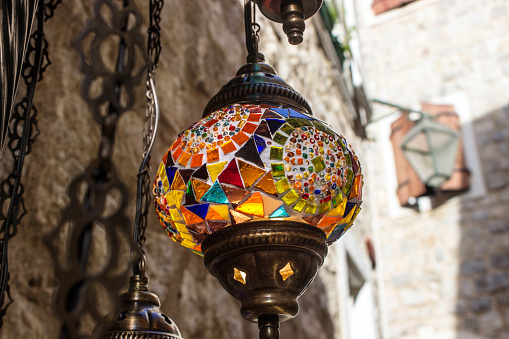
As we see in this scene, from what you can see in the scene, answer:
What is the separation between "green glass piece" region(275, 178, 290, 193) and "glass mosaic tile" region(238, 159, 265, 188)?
24 millimetres

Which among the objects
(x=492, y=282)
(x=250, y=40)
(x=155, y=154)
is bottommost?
(x=250, y=40)

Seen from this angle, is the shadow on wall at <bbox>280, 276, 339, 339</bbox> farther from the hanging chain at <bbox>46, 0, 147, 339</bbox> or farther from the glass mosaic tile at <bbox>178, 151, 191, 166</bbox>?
the glass mosaic tile at <bbox>178, 151, 191, 166</bbox>

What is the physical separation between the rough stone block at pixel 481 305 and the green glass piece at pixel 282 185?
5234 mm

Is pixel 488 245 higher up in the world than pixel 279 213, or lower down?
higher up

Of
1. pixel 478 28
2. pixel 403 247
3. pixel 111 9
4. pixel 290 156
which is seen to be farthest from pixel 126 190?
pixel 478 28

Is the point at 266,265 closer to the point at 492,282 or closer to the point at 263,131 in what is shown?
the point at 263,131

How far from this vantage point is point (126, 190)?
135cm

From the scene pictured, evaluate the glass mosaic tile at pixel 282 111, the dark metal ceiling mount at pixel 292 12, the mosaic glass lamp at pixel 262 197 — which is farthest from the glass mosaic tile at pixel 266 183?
the dark metal ceiling mount at pixel 292 12

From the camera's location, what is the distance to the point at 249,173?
28.1 inches

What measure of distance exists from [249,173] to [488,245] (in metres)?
5.36

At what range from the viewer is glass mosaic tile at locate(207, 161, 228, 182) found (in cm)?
72

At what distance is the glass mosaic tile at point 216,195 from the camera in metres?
0.73

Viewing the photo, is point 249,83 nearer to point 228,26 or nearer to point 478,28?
point 228,26

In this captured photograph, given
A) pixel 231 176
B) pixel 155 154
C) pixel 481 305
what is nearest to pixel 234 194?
pixel 231 176
